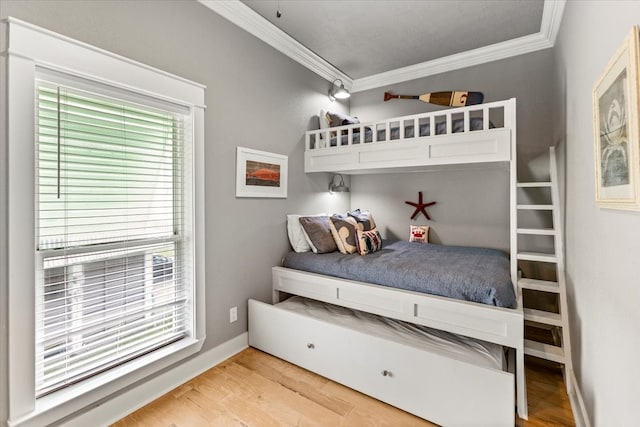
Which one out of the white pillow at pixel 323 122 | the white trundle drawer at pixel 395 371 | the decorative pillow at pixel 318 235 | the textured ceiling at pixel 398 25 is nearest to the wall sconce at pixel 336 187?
the white pillow at pixel 323 122

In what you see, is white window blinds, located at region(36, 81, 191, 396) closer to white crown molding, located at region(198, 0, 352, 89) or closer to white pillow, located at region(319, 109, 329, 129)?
white crown molding, located at region(198, 0, 352, 89)

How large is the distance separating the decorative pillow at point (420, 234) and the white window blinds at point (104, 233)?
7.84 ft

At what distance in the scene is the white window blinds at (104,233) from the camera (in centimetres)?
143

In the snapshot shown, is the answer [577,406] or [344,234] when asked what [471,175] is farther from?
[577,406]

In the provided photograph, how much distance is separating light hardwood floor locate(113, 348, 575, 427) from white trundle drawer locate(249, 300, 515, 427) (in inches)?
3.3

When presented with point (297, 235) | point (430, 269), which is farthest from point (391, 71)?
point (430, 269)

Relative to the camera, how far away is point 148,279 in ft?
6.07

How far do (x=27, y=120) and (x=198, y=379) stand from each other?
5.93 ft

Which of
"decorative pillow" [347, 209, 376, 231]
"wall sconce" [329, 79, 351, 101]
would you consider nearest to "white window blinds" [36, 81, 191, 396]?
"decorative pillow" [347, 209, 376, 231]

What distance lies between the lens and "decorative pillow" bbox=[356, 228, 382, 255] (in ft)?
8.44

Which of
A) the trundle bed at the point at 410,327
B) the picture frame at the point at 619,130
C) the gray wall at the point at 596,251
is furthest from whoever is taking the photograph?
the trundle bed at the point at 410,327

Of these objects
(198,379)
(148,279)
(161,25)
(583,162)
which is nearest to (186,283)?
(148,279)

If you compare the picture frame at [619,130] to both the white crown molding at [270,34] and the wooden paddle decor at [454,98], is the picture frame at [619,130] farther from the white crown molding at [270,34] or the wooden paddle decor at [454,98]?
the white crown molding at [270,34]

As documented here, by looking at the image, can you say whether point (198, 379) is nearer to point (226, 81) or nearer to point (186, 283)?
point (186, 283)
